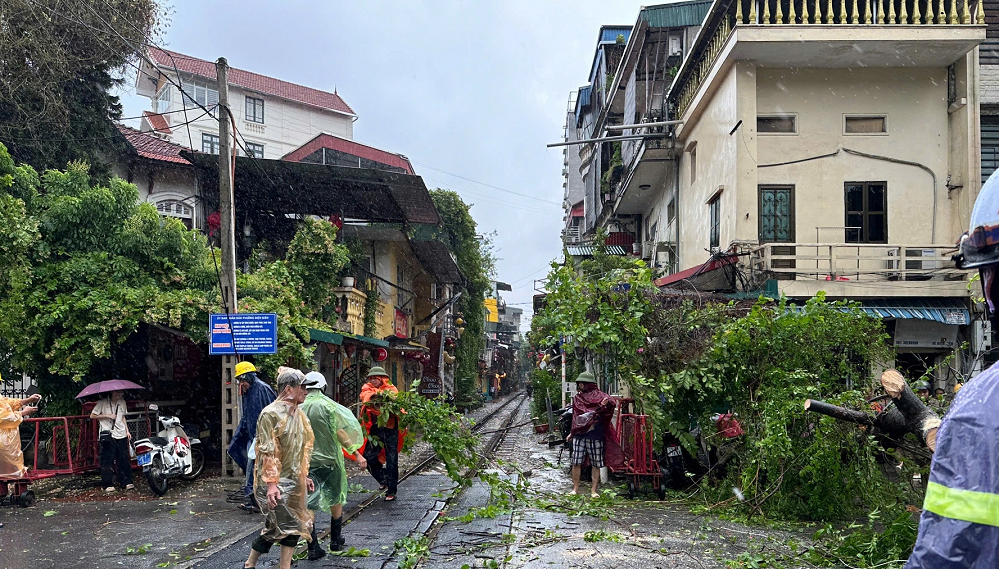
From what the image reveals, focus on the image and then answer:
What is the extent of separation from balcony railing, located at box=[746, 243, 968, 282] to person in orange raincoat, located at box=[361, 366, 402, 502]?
8.83 metres

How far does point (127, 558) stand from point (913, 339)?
15.2m

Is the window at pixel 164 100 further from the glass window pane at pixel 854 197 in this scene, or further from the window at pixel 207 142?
the glass window pane at pixel 854 197

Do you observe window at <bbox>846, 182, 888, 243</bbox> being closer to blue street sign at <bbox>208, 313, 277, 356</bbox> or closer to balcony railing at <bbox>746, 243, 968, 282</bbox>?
balcony railing at <bbox>746, 243, 968, 282</bbox>

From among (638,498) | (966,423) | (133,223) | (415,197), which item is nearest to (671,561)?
(638,498)

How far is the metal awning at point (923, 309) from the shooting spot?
15.9 metres

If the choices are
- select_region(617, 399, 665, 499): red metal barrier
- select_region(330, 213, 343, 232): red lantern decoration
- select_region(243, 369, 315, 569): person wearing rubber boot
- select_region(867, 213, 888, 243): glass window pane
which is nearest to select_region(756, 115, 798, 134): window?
select_region(867, 213, 888, 243): glass window pane

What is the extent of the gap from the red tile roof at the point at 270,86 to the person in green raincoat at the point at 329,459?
40.8 metres

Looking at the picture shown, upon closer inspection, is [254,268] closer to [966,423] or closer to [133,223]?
[133,223]

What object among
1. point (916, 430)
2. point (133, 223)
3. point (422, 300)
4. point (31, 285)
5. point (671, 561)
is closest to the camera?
point (916, 430)

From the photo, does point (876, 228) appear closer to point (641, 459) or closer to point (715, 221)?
point (715, 221)

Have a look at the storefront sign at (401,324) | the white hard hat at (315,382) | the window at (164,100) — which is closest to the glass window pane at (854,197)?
the white hard hat at (315,382)

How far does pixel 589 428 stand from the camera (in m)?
11.0

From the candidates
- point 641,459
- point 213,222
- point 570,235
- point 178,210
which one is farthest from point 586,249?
point 570,235

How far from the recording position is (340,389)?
73.3 feet
